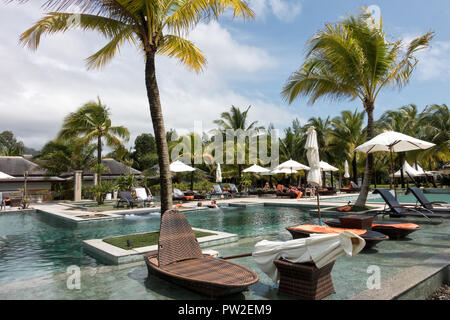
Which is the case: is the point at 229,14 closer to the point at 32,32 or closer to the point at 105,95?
the point at 32,32

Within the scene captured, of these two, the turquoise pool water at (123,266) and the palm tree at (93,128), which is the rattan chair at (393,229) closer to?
the turquoise pool water at (123,266)

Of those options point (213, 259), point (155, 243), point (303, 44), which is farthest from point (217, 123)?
point (213, 259)

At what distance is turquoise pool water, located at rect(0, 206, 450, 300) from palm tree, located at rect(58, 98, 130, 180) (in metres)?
9.32

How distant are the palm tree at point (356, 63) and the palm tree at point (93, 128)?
11259 mm

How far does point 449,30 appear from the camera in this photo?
11.7 m

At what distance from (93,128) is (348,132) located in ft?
66.0

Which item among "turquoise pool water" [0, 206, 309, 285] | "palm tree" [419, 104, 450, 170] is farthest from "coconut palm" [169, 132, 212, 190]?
"palm tree" [419, 104, 450, 170]

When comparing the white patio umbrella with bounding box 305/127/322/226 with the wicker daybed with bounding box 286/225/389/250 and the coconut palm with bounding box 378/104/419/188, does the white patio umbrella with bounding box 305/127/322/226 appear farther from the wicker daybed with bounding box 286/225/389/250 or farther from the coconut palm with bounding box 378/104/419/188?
the coconut palm with bounding box 378/104/419/188

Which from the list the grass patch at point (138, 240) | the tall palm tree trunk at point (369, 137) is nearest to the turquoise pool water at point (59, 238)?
the grass patch at point (138, 240)

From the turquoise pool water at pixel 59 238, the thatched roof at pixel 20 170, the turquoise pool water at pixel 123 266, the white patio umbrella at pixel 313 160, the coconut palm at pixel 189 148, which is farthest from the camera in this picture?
the coconut palm at pixel 189 148

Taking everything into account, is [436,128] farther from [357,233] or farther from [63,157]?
[63,157]

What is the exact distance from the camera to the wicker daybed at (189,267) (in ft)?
11.0

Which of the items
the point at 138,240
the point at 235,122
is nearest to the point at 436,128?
the point at 235,122

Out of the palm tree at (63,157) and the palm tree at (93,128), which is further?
the palm tree at (63,157)
